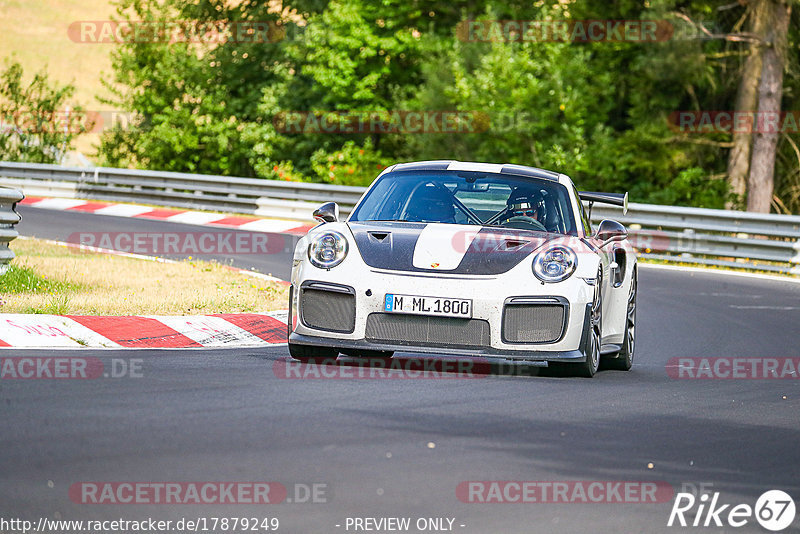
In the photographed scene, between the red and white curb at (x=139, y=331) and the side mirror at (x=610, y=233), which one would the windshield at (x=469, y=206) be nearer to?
the side mirror at (x=610, y=233)

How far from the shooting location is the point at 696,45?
29156mm

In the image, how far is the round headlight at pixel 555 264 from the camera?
7.77 meters

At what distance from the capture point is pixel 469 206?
366 inches

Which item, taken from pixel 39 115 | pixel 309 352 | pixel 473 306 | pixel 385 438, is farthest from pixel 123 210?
pixel 385 438

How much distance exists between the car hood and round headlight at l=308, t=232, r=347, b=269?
112mm

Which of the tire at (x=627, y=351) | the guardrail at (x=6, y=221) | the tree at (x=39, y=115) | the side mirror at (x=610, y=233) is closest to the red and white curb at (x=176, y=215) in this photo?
the tree at (x=39, y=115)

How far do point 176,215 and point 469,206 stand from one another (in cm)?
1614

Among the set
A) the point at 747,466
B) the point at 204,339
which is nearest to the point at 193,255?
the point at 204,339

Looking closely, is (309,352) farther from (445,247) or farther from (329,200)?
(329,200)

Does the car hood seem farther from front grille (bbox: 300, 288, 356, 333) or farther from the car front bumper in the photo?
front grille (bbox: 300, 288, 356, 333)

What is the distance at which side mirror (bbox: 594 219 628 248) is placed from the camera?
342 inches

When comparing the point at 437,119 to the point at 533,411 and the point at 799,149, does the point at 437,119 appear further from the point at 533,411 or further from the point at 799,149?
the point at 533,411

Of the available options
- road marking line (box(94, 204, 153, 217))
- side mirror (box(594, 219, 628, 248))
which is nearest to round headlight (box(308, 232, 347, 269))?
side mirror (box(594, 219, 628, 248))

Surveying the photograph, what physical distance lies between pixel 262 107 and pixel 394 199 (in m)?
30.9
